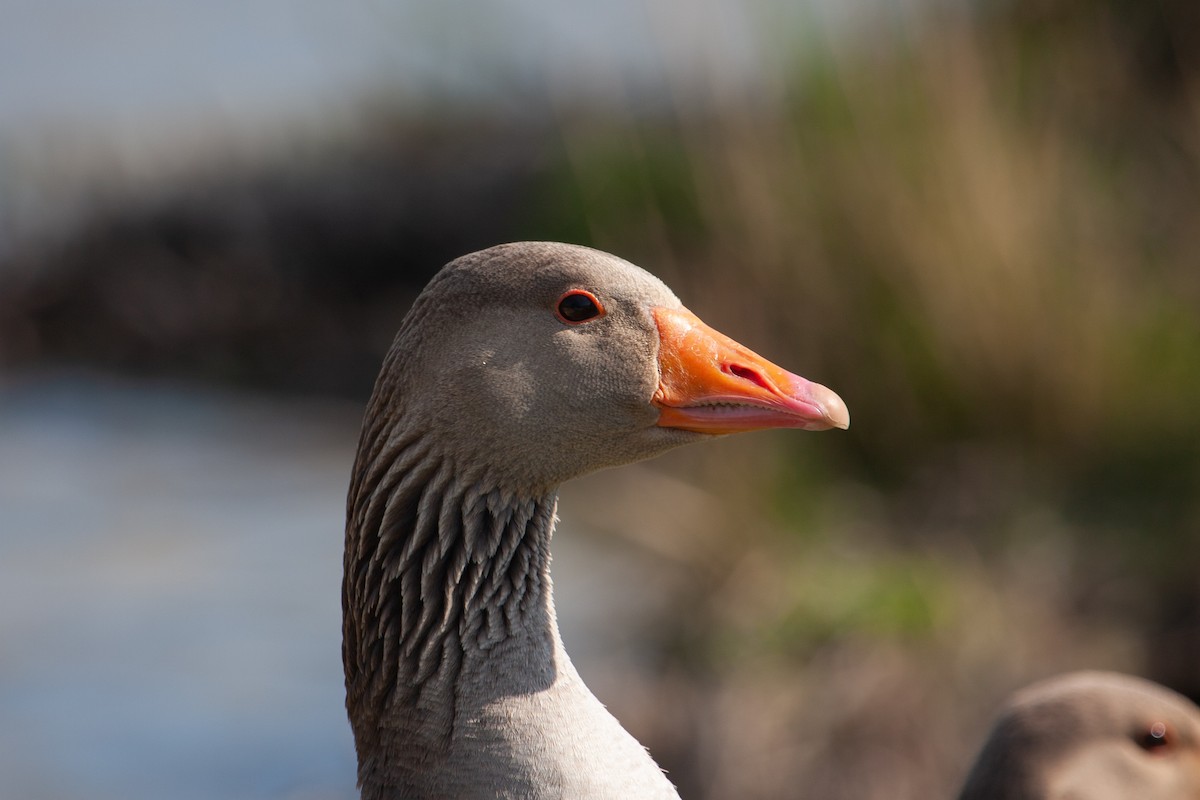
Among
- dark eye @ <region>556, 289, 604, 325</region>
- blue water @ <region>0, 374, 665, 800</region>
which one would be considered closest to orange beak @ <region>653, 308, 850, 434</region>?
dark eye @ <region>556, 289, 604, 325</region>

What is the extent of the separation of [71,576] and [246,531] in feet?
5.18

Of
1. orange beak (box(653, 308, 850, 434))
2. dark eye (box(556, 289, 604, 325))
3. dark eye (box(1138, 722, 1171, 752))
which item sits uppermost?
dark eye (box(556, 289, 604, 325))

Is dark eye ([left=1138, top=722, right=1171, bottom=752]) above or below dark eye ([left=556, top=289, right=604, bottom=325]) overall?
below

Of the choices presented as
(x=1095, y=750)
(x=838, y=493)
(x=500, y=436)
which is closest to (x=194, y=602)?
(x=838, y=493)

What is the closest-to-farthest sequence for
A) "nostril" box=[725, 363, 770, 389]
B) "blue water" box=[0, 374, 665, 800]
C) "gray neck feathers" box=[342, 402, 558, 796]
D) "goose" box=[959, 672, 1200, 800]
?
"gray neck feathers" box=[342, 402, 558, 796] → "nostril" box=[725, 363, 770, 389] → "goose" box=[959, 672, 1200, 800] → "blue water" box=[0, 374, 665, 800]

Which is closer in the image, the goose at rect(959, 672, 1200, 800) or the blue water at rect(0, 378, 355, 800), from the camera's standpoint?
the goose at rect(959, 672, 1200, 800)

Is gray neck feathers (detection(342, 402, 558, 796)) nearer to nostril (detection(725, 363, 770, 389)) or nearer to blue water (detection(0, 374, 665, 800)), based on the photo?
nostril (detection(725, 363, 770, 389))

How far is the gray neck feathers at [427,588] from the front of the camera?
141 inches

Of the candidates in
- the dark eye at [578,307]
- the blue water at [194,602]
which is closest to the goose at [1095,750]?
the dark eye at [578,307]

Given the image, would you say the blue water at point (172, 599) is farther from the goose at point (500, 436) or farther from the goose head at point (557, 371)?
the goose head at point (557, 371)

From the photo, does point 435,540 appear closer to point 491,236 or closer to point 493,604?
point 493,604

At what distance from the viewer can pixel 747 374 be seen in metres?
3.72

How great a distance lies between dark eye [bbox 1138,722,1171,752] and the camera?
15.6ft

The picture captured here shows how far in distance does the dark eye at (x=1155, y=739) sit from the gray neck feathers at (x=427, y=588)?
223 centimetres
